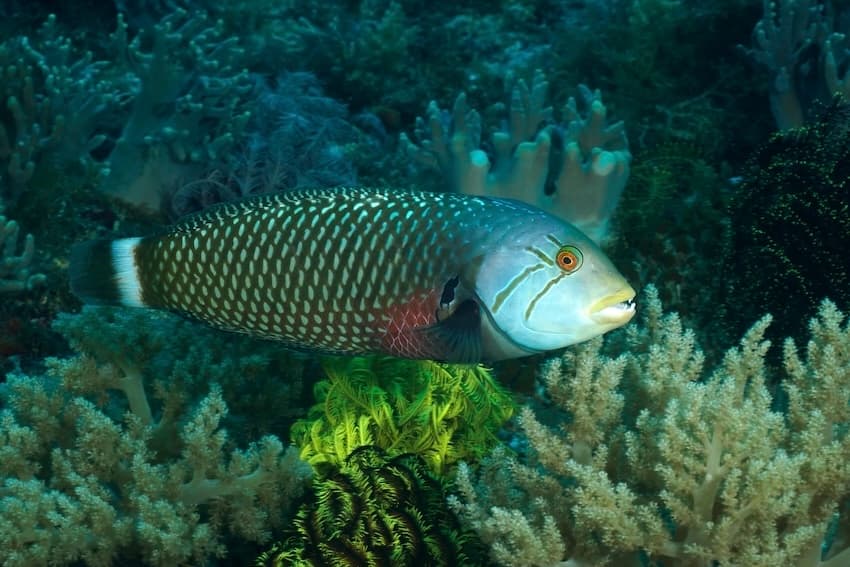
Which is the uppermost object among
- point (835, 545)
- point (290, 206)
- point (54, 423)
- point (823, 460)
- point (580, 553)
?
point (290, 206)

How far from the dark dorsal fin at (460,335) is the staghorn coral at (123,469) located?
1.05m

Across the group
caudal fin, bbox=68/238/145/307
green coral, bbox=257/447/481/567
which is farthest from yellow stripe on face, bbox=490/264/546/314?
caudal fin, bbox=68/238/145/307

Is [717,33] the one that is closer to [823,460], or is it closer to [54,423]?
[823,460]

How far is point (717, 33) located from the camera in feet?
24.7

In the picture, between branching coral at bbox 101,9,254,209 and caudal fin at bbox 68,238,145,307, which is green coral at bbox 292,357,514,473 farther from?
branching coral at bbox 101,9,254,209

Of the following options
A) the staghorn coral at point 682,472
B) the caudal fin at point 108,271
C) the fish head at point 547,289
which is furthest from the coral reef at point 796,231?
the caudal fin at point 108,271

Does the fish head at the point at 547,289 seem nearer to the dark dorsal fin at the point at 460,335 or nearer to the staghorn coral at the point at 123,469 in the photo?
the dark dorsal fin at the point at 460,335

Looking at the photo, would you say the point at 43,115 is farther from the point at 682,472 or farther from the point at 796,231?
the point at 796,231

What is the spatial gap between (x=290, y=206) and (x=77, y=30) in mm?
7135

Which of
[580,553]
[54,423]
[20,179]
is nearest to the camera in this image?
[580,553]

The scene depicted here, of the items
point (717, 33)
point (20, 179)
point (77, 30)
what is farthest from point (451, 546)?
point (77, 30)

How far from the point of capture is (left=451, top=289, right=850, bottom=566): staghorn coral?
2492 mm

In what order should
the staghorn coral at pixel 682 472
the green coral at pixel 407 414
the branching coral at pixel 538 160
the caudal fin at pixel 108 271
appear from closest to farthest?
the staghorn coral at pixel 682 472, the caudal fin at pixel 108 271, the green coral at pixel 407 414, the branching coral at pixel 538 160

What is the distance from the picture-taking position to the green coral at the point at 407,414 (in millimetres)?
3695
